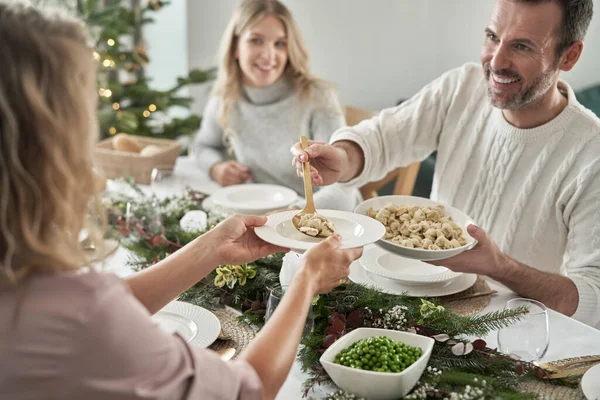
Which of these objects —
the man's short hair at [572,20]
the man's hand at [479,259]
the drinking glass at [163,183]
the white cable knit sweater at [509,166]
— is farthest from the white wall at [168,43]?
the man's hand at [479,259]

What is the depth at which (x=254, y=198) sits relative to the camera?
2430mm

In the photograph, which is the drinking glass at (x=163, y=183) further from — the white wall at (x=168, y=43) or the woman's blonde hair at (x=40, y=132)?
the white wall at (x=168, y=43)

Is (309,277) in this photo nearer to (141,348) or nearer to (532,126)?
(141,348)

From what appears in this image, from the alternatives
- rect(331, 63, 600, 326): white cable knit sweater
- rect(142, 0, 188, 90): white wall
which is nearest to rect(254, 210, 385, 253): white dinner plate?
rect(331, 63, 600, 326): white cable knit sweater

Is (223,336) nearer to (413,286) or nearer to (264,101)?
(413,286)

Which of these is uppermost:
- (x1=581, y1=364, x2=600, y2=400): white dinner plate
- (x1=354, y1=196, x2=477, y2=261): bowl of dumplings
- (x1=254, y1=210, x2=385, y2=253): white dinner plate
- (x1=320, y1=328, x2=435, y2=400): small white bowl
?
(x1=254, y1=210, x2=385, y2=253): white dinner plate

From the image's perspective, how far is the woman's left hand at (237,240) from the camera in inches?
52.9

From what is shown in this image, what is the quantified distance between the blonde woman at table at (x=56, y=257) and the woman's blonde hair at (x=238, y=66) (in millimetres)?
2098

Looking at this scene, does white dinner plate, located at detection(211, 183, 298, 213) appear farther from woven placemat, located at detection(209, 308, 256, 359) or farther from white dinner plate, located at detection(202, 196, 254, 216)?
woven placemat, located at detection(209, 308, 256, 359)

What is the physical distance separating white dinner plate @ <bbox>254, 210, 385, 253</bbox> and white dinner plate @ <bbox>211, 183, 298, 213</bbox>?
0.76m

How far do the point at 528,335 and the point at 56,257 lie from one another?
93 cm

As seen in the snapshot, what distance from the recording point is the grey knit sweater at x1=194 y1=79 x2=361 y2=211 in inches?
112

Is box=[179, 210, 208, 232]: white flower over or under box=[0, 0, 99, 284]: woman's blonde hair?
under

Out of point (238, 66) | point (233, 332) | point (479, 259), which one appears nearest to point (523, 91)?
point (479, 259)
